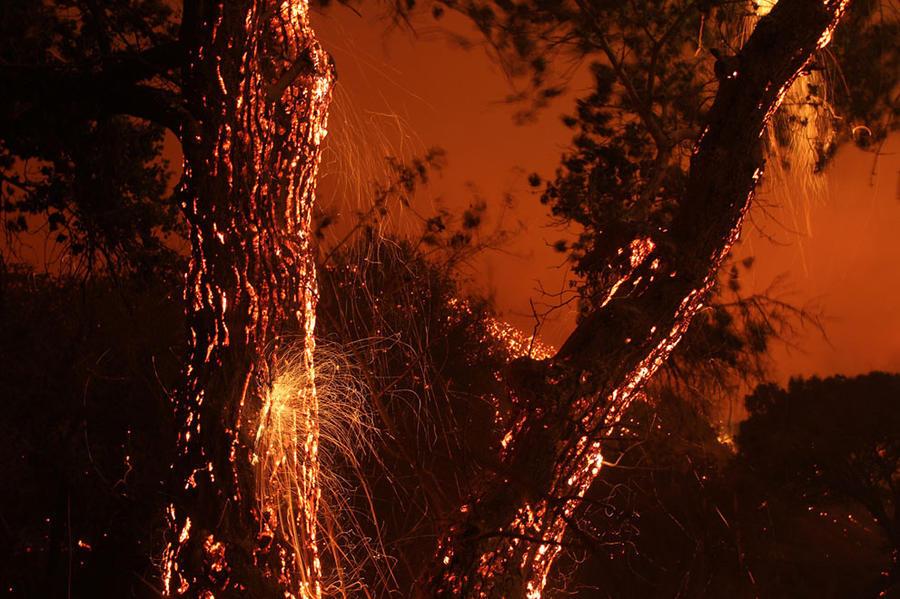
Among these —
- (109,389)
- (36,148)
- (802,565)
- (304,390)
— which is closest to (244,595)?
(304,390)

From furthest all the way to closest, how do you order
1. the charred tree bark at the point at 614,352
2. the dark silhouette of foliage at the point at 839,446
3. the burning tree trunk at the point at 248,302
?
1. the dark silhouette of foliage at the point at 839,446
2. the charred tree bark at the point at 614,352
3. the burning tree trunk at the point at 248,302

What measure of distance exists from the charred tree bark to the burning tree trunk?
21.5 inches

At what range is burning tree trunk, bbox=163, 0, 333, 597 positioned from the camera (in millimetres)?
2721

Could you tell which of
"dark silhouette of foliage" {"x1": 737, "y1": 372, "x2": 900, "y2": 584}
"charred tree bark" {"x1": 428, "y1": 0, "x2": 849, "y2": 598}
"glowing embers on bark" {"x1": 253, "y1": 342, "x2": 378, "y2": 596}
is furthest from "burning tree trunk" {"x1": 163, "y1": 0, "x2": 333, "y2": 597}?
"dark silhouette of foliage" {"x1": 737, "y1": 372, "x2": 900, "y2": 584}

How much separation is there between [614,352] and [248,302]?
119cm

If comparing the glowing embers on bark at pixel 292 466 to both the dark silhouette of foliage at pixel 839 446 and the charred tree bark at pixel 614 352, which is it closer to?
the charred tree bark at pixel 614 352

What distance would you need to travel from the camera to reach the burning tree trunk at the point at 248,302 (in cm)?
272

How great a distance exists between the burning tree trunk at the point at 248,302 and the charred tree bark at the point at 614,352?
0.55 m

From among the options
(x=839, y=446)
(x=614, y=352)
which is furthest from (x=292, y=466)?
(x=839, y=446)

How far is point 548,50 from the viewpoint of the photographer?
5.45 meters

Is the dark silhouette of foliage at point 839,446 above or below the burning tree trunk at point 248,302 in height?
above

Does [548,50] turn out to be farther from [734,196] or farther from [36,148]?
[36,148]

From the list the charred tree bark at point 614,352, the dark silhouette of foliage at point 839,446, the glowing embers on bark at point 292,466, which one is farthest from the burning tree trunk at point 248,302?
the dark silhouette of foliage at point 839,446

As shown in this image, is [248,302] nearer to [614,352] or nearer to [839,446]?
[614,352]
